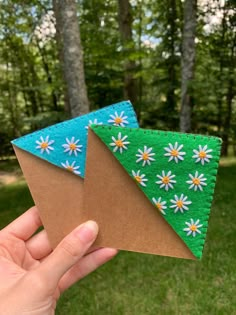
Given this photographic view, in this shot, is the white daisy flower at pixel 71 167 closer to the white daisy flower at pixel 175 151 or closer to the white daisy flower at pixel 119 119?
the white daisy flower at pixel 119 119

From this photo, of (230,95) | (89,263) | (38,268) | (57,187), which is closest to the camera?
(38,268)

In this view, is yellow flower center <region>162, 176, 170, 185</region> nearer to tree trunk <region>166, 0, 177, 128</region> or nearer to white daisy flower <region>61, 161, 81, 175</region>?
white daisy flower <region>61, 161, 81, 175</region>

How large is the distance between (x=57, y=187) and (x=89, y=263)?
0.50 metres

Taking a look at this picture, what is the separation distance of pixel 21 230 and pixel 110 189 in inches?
26.4

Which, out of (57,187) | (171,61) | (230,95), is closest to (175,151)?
(57,187)

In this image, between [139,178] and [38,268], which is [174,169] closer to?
[139,178]

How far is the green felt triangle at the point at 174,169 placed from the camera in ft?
4.68

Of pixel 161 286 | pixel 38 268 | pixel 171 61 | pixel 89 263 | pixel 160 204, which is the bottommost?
pixel 161 286

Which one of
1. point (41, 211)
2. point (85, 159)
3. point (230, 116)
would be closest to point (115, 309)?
point (41, 211)

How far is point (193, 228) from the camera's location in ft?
5.01

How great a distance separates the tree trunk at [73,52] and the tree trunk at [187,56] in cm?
249

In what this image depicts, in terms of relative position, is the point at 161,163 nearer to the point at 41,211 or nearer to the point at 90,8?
the point at 41,211

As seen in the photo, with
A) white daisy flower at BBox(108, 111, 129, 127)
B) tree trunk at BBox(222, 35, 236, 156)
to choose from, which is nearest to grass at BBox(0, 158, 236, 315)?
white daisy flower at BBox(108, 111, 129, 127)

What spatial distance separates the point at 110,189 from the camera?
1523mm
